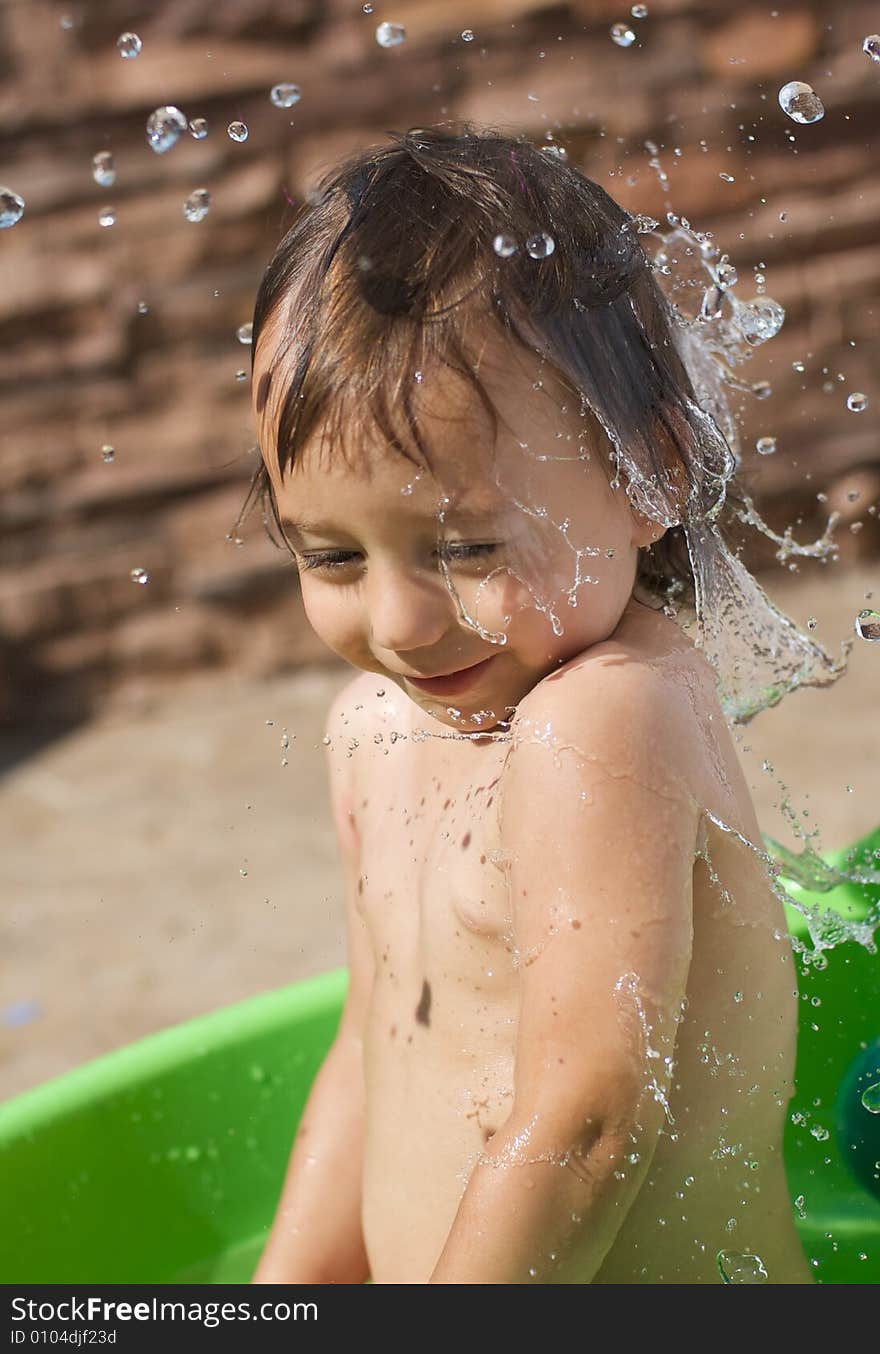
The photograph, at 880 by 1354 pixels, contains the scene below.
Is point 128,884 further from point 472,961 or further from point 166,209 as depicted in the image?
point 472,961

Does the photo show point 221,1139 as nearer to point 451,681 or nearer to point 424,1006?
point 424,1006

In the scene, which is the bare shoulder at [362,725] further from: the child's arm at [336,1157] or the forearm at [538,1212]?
the forearm at [538,1212]

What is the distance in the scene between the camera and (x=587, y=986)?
102 cm

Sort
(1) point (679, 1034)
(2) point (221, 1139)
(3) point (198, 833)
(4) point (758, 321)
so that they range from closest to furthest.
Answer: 1. (1) point (679, 1034)
2. (4) point (758, 321)
3. (2) point (221, 1139)
4. (3) point (198, 833)

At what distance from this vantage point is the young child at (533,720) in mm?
1027

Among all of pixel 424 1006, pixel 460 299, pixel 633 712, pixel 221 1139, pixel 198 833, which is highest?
pixel 460 299

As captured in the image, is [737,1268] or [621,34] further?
[621,34]

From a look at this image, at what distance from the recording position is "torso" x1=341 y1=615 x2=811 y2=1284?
1127 millimetres

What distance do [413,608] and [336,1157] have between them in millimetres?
616

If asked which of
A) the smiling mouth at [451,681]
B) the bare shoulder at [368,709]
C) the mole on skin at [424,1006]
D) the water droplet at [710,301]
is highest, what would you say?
the water droplet at [710,301]

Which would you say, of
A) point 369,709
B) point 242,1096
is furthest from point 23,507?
point 369,709

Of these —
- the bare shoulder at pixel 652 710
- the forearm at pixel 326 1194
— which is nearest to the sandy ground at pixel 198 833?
the forearm at pixel 326 1194

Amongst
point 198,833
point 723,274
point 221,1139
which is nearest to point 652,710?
point 723,274

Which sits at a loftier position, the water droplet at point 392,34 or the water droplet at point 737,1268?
the water droplet at point 392,34
